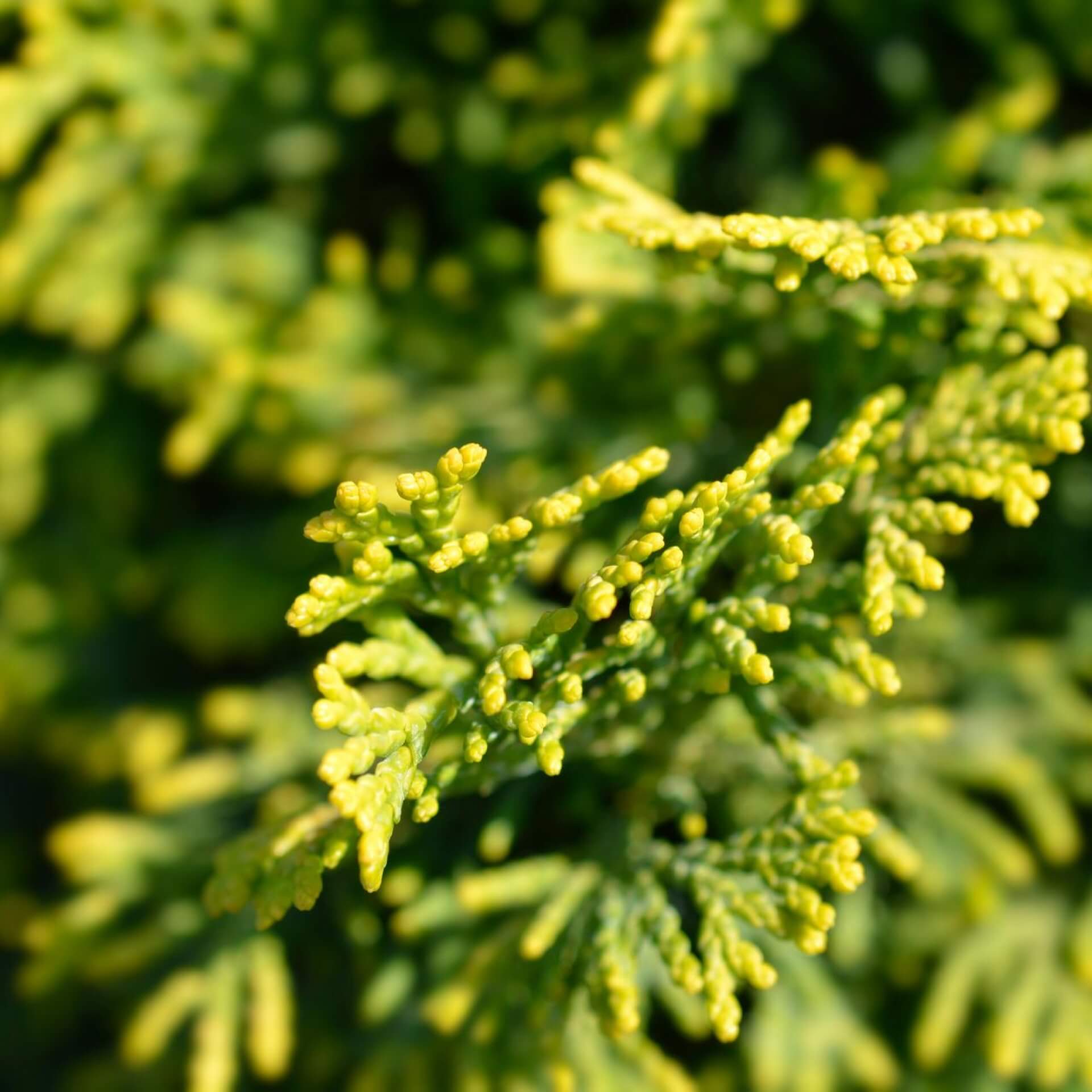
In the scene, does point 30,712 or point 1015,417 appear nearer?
point 1015,417

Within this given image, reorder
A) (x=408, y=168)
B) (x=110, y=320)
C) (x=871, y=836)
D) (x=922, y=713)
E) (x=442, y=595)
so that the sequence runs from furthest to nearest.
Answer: (x=408, y=168)
(x=110, y=320)
(x=922, y=713)
(x=871, y=836)
(x=442, y=595)

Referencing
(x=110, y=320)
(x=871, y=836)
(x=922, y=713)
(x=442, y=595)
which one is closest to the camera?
(x=442, y=595)

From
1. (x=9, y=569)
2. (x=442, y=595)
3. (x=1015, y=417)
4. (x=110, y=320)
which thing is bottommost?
(x=9, y=569)

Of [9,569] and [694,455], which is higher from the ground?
[694,455]

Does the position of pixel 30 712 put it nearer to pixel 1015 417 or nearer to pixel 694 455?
pixel 694 455

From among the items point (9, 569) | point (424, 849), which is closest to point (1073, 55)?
point (424, 849)

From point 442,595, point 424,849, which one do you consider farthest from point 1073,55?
point 424,849
